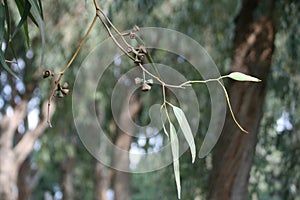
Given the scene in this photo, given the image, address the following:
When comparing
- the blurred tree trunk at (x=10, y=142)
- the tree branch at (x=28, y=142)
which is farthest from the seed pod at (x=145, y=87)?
the tree branch at (x=28, y=142)

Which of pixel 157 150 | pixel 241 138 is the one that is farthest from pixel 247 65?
pixel 157 150

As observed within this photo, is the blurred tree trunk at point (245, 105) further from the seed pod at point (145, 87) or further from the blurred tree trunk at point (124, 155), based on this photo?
the blurred tree trunk at point (124, 155)

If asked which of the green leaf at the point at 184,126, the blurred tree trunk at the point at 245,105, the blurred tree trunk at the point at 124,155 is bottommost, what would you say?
the green leaf at the point at 184,126

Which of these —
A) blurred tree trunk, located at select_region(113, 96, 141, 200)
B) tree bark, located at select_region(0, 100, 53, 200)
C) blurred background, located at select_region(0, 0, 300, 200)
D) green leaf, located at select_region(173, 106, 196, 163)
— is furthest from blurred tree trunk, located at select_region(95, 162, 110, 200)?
green leaf, located at select_region(173, 106, 196, 163)

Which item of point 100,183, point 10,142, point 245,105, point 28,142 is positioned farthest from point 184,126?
point 100,183

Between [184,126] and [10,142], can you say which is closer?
[184,126]

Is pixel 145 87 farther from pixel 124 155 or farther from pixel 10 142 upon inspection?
pixel 124 155

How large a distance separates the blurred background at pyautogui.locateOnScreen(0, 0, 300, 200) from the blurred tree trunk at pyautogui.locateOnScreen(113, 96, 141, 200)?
1.0 inches

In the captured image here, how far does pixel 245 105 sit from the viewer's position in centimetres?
329

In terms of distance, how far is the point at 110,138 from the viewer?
8.51 m

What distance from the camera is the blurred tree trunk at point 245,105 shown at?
3.24m

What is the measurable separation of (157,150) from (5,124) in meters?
2.00

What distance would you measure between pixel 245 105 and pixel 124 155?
419 cm

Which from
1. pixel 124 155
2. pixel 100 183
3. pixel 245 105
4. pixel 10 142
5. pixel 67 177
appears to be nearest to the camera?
pixel 245 105
